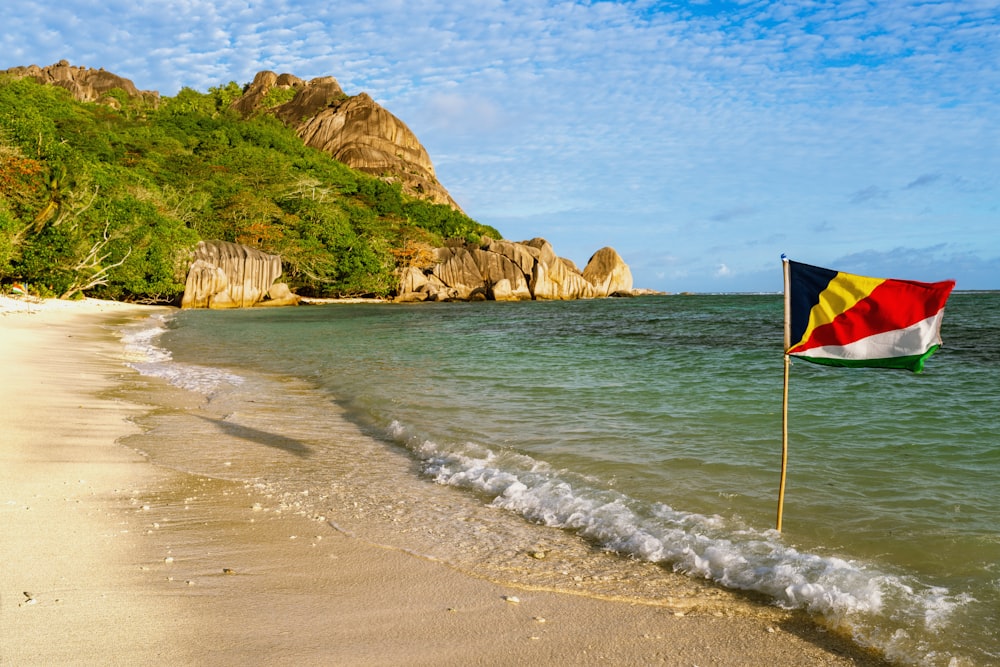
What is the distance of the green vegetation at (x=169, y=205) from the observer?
28750 millimetres

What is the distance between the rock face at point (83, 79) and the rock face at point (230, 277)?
69.5 meters

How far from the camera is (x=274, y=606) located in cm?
316

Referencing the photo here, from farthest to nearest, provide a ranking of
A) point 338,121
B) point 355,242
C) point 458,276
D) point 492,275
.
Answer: point 338,121, point 492,275, point 458,276, point 355,242

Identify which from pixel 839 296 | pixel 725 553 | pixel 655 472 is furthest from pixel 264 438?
pixel 839 296

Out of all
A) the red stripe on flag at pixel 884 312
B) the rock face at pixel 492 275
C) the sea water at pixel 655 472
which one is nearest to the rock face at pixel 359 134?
the rock face at pixel 492 275

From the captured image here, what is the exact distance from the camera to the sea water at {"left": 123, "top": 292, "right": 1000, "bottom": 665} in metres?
3.70

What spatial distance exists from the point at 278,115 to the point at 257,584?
10479 centimetres

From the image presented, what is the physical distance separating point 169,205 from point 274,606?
168 ft

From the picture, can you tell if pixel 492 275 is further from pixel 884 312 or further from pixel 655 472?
pixel 884 312

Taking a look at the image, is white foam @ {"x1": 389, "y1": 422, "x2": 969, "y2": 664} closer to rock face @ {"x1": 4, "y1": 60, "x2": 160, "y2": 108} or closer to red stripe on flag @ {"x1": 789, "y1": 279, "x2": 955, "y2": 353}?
red stripe on flag @ {"x1": 789, "y1": 279, "x2": 955, "y2": 353}

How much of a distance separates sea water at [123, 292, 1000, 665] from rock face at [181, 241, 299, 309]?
31.1 metres

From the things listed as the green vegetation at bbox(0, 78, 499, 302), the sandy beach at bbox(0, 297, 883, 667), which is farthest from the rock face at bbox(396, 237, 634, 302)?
the sandy beach at bbox(0, 297, 883, 667)

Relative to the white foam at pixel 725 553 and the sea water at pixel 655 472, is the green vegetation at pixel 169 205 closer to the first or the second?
the sea water at pixel 655 472

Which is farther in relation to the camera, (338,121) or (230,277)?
(338,121)
